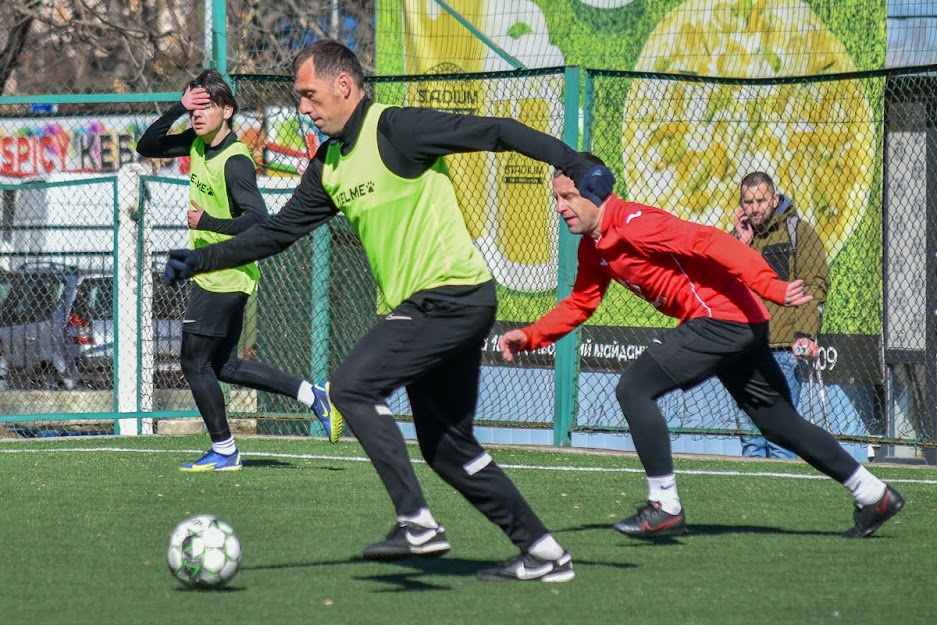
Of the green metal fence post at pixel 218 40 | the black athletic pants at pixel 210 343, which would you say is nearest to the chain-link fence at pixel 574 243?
the green metal fence post at pixel 218 40

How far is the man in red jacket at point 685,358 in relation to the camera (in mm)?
6547

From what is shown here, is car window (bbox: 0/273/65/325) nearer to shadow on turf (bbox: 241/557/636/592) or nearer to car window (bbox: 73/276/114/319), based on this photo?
car window (bbox: 73/276/114/319)

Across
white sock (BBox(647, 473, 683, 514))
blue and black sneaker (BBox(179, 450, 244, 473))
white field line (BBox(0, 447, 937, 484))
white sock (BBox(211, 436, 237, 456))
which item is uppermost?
white sock (BBox(647, 473, 683, 514))

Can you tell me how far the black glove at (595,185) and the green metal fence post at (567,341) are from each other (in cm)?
597

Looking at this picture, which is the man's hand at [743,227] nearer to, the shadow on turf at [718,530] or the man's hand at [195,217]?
the shadow on turf at [718,530]

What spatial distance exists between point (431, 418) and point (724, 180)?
264 inches

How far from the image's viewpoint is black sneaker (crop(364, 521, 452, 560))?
5.18 metres

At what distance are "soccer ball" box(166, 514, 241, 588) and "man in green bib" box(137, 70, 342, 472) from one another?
341cm

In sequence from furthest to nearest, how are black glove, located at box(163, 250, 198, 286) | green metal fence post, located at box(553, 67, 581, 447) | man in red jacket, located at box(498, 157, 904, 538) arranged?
1. green metal fence post, located at box(553, 67, 581, 447)
2. man in red jacket, located at box(498, 157, 904, 538)
3. black glove, located at box(163, 250, 198, 286)

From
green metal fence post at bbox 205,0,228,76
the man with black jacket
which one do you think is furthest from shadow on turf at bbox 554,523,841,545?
green metal fence post at bbox 205,0,228,76

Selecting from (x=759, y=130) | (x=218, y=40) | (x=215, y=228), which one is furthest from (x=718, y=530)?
A: (x=218, y=40)

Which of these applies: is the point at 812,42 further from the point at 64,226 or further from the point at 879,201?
the point at 64,226

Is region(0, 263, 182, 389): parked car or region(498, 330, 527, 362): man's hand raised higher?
region(498, 330, 527, 362): man's hand

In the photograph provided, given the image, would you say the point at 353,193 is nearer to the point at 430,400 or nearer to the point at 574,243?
the point at 430,400
